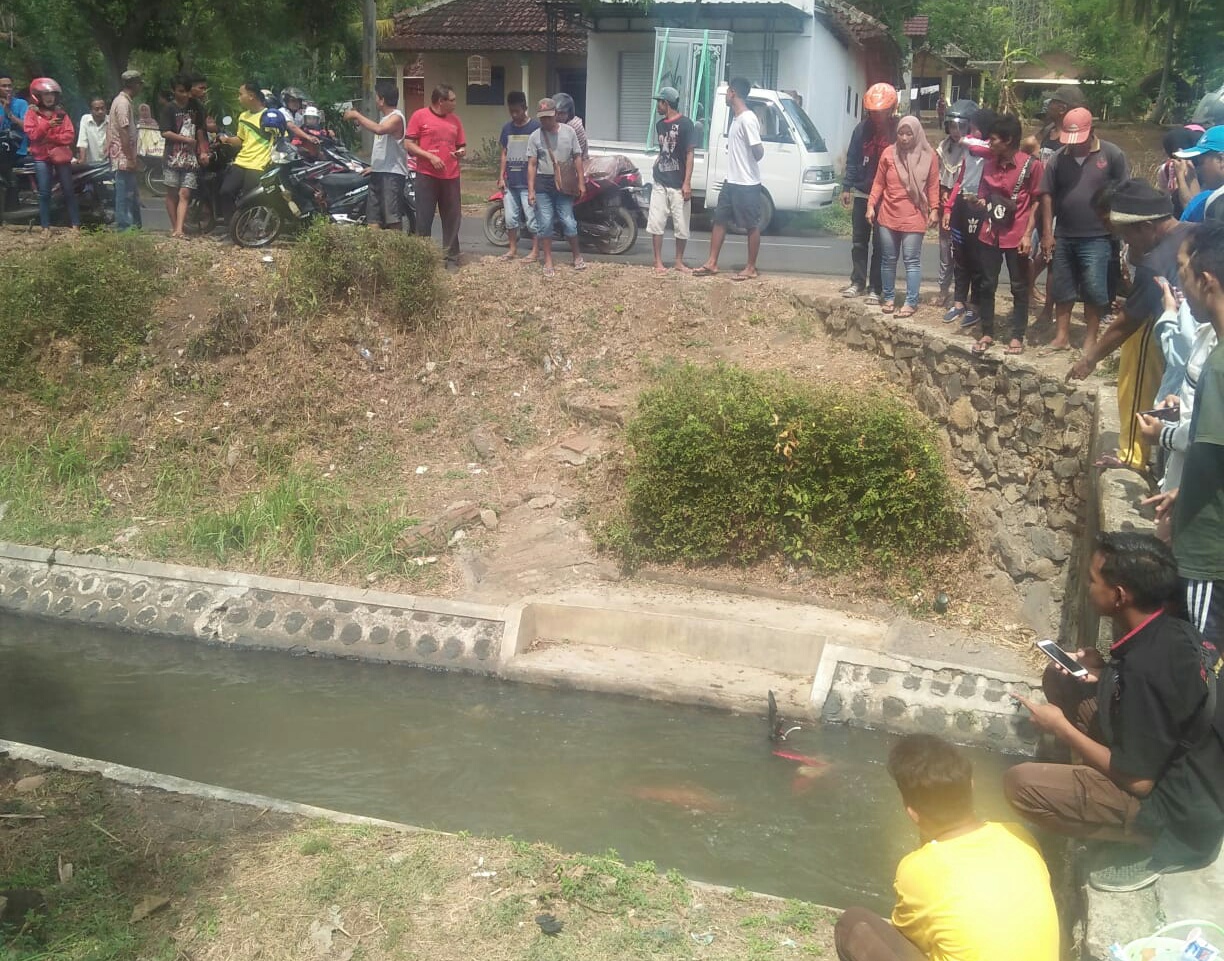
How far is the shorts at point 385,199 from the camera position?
1112 centimetres

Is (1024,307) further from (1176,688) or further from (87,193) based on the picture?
(87,193)

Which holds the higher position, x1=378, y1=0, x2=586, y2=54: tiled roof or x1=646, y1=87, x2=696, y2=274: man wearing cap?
x1=378, y1=0, x2=586, y2=54: tiled roof

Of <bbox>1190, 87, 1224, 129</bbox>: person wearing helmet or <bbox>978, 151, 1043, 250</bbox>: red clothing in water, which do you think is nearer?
<bbox>1190, 87, 1224, 129</bbox>: person wearing helmet

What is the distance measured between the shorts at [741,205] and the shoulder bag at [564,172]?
1.30 meters

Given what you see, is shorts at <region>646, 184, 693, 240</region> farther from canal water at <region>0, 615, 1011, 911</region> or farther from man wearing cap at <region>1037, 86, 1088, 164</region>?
canal water at <region>0, 615, 1011, 911</region>

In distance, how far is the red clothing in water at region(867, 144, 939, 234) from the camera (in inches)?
345

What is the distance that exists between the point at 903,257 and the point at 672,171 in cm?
230

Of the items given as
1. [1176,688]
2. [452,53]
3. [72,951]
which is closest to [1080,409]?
[1176,688]

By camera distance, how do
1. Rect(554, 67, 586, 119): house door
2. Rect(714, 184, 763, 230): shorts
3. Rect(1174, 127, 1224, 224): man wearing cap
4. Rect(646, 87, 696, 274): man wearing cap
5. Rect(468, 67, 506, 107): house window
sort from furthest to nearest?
1. Rect(468, 67, 506, 107): house window
2. Rect(554, 67, 586, 119): house door
3. Rect(646, 87, 696, 274): man wearing cap
4. Rect(714, 184, 763, 230): shorts
5. Rect(1174, 127, 1224, 224): man wearing cap

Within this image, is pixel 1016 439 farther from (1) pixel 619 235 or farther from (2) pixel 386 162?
(2) pixel 386 162

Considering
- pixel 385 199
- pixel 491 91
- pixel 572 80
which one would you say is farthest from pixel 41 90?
pixel 491 91

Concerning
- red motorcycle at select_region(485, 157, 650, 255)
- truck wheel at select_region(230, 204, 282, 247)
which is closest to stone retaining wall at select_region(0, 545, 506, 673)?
truck wheel at select_region(230, 204, 282, 247)

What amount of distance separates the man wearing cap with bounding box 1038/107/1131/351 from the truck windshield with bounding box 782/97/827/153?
8.61 meters

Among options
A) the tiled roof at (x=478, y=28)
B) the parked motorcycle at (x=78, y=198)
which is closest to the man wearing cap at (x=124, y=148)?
the parked motorcycle at (x=78, y=198)
